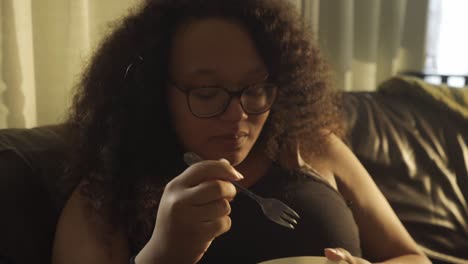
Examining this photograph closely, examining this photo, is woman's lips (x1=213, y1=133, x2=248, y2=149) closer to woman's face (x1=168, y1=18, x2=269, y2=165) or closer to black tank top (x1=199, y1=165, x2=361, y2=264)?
woman's face (x1=168, y1=18, x2=269, y2=165)

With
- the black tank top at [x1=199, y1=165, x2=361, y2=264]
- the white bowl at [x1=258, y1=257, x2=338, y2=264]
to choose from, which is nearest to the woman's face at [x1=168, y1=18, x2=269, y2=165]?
the black tank top at [x1=199, y1=165, x2=361, y2=264]

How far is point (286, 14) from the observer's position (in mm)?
962

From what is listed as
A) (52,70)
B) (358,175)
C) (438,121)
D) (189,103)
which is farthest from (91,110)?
(438,121)

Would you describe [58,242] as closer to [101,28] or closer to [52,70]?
[52,70]

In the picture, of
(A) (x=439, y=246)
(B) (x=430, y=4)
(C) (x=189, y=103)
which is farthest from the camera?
(B) (x=430, y=4)

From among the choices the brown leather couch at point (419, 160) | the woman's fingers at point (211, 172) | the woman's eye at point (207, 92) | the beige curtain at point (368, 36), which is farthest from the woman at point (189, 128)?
the beige curtain at point (368, 36)

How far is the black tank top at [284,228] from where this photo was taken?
0.87 meters

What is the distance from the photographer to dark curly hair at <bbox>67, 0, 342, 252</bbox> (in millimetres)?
848

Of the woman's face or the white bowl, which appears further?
the woman's face

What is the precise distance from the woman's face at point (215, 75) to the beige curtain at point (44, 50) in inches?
12.2

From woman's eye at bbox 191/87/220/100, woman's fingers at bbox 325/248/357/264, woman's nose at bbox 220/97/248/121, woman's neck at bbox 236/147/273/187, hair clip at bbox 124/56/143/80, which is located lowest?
woman's fingers at bbox 325/248/357/264

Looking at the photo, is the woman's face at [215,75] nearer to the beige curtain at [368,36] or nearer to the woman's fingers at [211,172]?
the woman's fingers at [211,172]

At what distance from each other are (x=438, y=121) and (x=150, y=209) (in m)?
0.96

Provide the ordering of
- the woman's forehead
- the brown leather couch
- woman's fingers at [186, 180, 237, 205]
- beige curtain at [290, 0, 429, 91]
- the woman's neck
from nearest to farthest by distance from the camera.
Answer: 1. woman's fingers at [186, 180, 237, 205]
2. the woman's forehead
3. the woman's neck
4. the brown leather couch
5. beige curtain at [290, 0, 429, 91]
